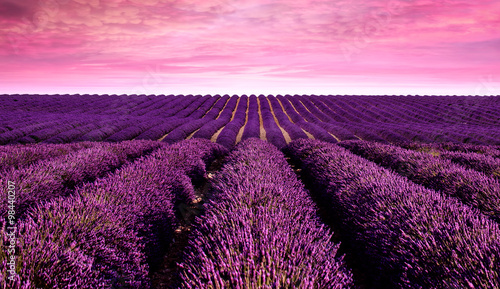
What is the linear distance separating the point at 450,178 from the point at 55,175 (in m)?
7.47

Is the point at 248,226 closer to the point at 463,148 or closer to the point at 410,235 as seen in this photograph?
the point at 410,235

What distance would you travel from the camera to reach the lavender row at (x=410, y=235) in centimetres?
213

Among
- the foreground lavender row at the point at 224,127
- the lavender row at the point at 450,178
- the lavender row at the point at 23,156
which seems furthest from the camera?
the foreground lavender row at the point at 224,127

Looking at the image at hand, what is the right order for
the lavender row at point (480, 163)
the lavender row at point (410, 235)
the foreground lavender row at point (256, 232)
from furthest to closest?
1. the lavender row at point (480, 163)
2. the lavender row at point (410, 235)
3. the foreground lavender row at point (256, 232)

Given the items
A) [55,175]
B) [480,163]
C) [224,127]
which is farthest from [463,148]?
[55,175]

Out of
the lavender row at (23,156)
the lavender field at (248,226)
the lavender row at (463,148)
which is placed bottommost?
the lavender row at (23,156)

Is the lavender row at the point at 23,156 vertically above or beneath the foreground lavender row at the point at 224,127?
beneath

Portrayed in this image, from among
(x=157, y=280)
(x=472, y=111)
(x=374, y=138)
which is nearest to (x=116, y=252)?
(x=157, y=280)

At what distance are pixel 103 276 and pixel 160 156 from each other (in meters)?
3.95

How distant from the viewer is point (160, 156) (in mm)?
6098

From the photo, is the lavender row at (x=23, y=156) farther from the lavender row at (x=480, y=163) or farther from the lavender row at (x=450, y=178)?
the lavender row at (x=480, y=163)

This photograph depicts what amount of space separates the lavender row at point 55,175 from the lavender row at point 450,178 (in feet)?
22.2

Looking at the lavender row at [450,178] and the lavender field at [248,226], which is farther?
the lavender row at [450,178]

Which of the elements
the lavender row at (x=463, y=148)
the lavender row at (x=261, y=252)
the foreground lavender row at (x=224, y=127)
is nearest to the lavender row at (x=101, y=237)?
the lavender row at (x=261, y=252)
